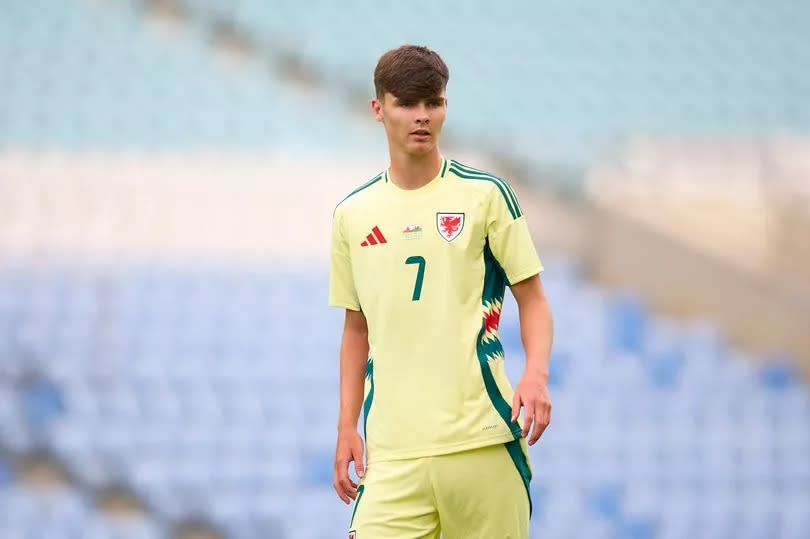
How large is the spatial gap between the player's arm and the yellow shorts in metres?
0.11

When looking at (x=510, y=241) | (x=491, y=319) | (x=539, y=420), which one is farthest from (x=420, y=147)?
(x=539, y=420)

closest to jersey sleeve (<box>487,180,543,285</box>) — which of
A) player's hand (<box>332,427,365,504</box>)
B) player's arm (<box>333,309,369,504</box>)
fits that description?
player's arm (<box>333,309,369,504</box>)

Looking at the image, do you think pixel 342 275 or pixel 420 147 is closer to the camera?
pixel 420 147

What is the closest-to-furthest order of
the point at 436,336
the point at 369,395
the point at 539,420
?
the point at 539,420, the point at 436,336, the point at 369,395

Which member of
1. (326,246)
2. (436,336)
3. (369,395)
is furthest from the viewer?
(326,246)

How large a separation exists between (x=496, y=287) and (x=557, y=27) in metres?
9.02

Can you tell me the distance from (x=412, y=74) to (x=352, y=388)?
2.33ft

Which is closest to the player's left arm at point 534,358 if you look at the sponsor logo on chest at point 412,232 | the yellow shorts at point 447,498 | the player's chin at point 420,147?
the yellow shorts at point 447,498

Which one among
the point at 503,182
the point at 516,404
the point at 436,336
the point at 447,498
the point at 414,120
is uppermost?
the point at 414,120

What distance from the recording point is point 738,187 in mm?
9336

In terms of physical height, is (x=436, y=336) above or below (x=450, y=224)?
below

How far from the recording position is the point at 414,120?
241 cm

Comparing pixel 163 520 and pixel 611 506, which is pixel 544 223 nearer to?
pixel 611 506

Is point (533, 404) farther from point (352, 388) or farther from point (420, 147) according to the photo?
point (420, 147)
